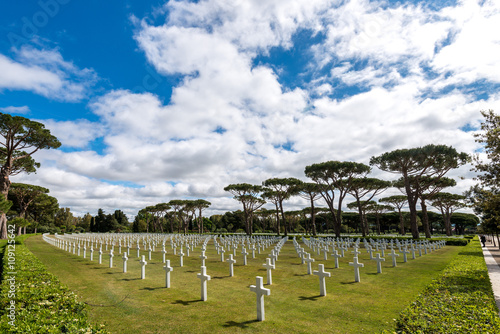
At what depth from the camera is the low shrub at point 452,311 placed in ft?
14.4

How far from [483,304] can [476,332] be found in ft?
7.79

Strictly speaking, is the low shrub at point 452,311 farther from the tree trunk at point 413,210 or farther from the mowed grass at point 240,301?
the tree trunk at point 413,210

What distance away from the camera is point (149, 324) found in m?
4.95

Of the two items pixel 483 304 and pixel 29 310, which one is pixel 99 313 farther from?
pixel 483 304

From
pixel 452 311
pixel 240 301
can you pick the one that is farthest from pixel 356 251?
pixel 240 301

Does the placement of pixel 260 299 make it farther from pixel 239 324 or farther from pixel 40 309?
pixel 40 309

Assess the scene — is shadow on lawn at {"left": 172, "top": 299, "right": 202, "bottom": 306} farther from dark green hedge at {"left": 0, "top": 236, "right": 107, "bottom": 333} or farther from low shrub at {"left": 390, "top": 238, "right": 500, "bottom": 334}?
low shrub at {"left": 390, "top": 238, "right": 500, "bottom": 334}

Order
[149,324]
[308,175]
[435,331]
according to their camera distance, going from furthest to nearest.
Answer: [308,175] < [149,324] < [435,331]

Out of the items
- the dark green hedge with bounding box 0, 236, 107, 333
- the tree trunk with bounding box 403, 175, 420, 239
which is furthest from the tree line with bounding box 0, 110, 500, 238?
the dark green hedge with bounding box 0, 236, 107, 333

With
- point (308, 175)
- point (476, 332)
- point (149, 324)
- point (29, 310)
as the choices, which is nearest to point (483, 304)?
point (476, 332)

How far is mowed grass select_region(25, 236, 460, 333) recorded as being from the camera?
4.93 metres

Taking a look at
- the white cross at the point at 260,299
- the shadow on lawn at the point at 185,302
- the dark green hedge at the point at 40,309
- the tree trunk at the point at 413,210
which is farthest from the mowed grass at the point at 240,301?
the tree trunk at the point at 413,210

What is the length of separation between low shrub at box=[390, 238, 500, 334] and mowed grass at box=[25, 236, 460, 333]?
0.41m

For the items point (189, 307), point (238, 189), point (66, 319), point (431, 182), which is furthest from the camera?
point (238, 189)
